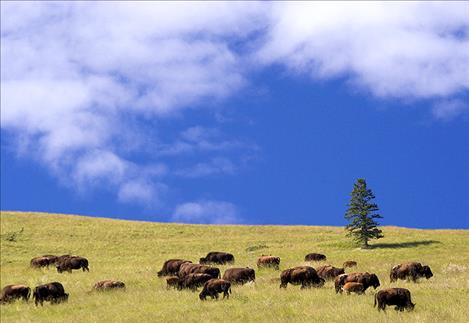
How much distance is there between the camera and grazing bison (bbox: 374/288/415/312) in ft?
66.6

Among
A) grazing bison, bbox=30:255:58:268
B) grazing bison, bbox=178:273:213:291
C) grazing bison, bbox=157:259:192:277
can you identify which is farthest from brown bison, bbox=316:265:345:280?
grazing bison, bbox=30:255:58:268

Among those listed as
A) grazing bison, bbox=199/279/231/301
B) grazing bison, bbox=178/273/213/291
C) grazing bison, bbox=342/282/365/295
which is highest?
grazing bison, bbox=178/273/213/291

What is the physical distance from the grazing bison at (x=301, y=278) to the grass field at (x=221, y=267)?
362 millimetres

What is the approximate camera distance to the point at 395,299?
20.4m

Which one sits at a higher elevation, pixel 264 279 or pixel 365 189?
pixel 365 189

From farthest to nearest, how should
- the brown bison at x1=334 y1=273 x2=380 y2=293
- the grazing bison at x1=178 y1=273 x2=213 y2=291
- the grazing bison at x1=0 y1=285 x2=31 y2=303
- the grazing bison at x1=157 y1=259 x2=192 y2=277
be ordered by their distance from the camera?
the grazing bison at x1=157 y1=259 x2=192 y2=277, the grazing bison at x1=0 y1=285 x2=31 y2=303, the grazing bison at x1=178 y1=273 x2=213 y2=291, the brown bison at x1=334 y1=273 x2=380 y2=293

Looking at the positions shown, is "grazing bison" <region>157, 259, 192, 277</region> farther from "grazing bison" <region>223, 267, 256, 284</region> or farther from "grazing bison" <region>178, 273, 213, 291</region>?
"grazing bison" <region>178, 273, 213, 291</region>

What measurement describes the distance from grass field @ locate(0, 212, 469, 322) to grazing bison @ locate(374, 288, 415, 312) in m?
0.38

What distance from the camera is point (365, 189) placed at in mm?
57438

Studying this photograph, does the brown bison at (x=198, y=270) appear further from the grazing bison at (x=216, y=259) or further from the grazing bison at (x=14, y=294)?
the grazing bison at (x=216, y=259)

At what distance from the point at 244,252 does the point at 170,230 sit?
70.9 ft

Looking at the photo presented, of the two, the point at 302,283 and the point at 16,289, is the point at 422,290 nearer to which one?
A: the point at 302,283

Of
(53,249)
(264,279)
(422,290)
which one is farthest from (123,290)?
(53,249)

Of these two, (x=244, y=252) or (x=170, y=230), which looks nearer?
(x=244, y=252)
